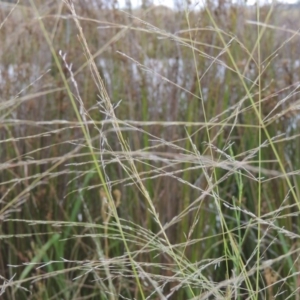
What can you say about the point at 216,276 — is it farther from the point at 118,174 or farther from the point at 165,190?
the point at 118,174

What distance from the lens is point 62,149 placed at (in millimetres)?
1743

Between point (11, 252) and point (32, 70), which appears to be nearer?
point (11, 252)

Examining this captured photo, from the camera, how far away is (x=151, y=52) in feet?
6.68

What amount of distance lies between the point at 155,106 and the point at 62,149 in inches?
11.8

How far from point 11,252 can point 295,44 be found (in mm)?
1120

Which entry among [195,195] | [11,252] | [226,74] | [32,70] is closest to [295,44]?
[226,74]

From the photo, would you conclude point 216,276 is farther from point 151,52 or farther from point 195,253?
point 151,52

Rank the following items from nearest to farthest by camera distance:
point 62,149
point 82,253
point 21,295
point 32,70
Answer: point 21,295
point 82,253
point 62,149
point 32,70

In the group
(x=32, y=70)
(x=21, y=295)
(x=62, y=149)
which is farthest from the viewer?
(x=32, y=70)

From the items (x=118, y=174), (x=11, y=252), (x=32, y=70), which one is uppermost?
(x=32, y=70)

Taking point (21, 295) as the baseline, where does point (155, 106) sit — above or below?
above

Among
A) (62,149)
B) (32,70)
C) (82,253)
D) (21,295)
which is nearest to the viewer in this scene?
(21,295)

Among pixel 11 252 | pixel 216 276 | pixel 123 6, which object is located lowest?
pixel 216 276

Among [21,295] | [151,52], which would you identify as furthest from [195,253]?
[151,52]
